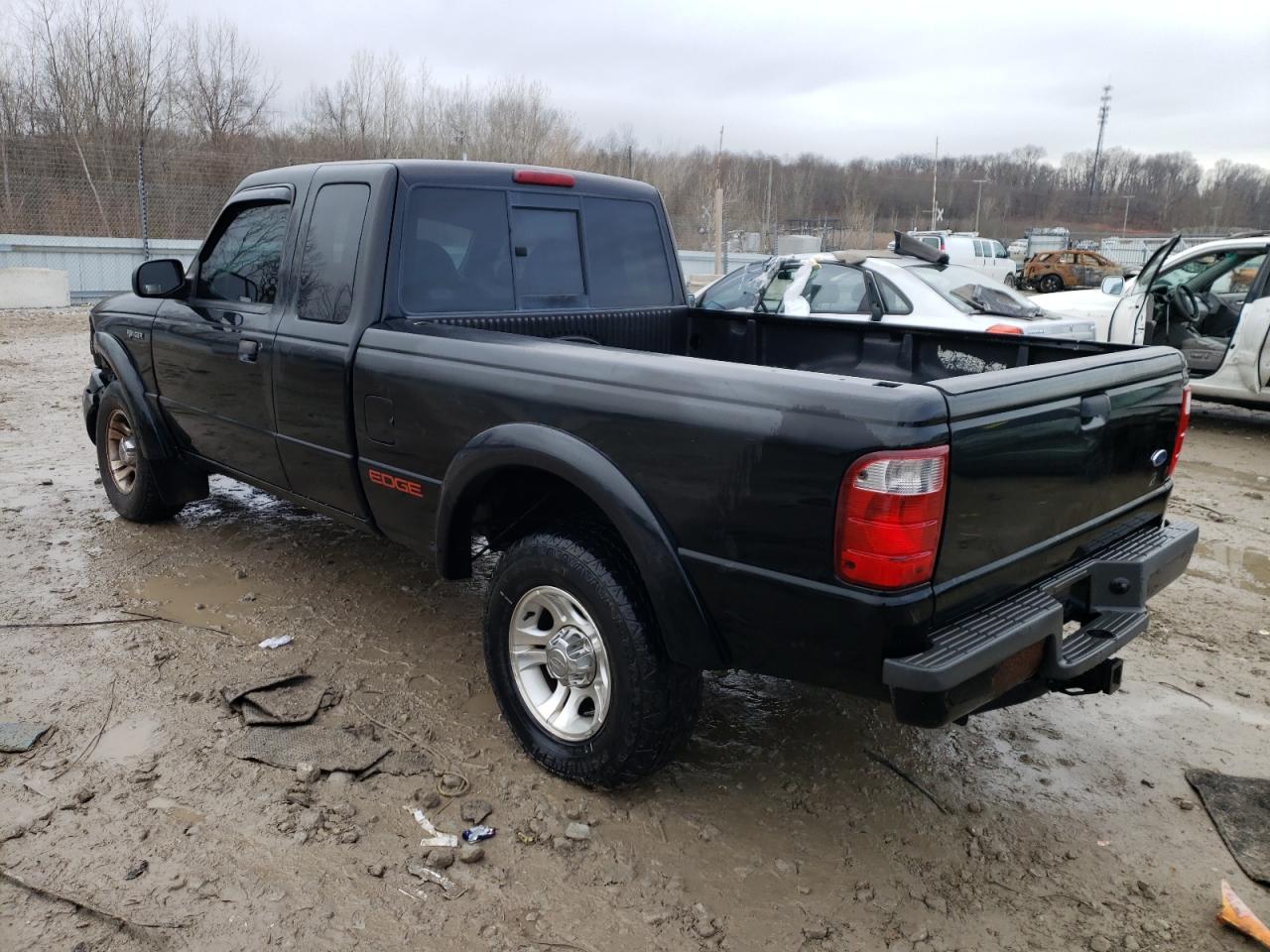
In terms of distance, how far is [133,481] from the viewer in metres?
5.68

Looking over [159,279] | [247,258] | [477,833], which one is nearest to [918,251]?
[247,258]

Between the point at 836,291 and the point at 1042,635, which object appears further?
the point at 836,291

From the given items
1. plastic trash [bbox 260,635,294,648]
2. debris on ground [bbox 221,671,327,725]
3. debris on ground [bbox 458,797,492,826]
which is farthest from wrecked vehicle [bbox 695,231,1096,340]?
debris on ground [bbox 458,797,492,826]

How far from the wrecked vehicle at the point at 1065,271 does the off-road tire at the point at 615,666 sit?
117 feet

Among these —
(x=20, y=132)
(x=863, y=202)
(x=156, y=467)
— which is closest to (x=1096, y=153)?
(x=863, y=202)

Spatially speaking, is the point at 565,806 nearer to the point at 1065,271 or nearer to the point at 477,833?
the point at 477,833

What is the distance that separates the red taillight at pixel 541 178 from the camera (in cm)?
416

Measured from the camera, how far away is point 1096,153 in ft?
310

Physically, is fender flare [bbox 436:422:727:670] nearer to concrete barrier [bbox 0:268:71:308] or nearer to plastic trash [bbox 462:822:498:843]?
plastic trash [bbox 462:822:498:843]

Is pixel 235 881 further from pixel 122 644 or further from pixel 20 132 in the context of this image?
pixel 20 132

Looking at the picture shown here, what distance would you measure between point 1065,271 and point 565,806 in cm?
3691

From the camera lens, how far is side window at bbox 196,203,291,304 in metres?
4.40

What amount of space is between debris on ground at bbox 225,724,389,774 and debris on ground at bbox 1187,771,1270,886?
2781 millimetres

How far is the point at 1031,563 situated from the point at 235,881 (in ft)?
7.99
